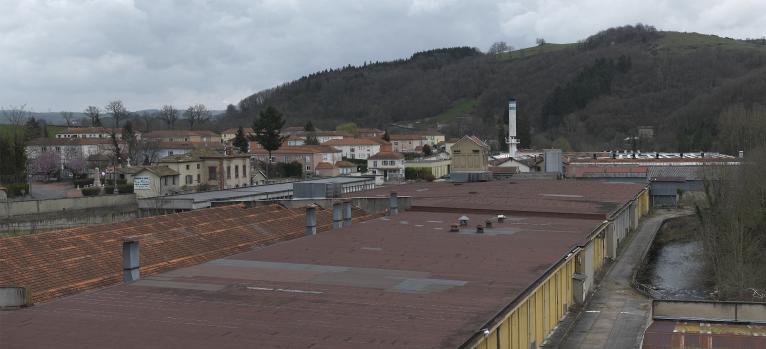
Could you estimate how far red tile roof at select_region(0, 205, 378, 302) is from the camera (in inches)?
691

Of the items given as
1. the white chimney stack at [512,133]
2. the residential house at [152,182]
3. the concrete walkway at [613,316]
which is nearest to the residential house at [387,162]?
the white chimney stack at [512,133]

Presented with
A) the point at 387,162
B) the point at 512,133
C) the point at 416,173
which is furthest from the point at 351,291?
the point at 512,133

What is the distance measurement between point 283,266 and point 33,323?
6.61m

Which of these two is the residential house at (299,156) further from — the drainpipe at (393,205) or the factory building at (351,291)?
the factory building at (351,291)

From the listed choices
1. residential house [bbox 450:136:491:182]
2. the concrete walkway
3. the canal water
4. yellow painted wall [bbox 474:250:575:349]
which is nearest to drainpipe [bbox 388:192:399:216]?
the concrete walkway

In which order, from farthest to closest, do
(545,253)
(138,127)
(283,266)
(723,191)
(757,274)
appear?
1. (138,127)
2. (723,191)
3. (757,274)
4. (545,253)
5. (283,266)

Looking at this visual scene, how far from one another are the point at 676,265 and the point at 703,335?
61.8 feet

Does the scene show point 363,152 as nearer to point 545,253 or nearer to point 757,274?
point 757,274

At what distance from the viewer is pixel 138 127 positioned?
122 metres

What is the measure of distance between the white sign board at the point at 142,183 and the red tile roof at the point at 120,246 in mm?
21589

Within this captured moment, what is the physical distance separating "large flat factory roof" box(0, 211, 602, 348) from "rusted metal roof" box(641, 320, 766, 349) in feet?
10.2

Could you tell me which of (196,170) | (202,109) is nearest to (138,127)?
(202,109)

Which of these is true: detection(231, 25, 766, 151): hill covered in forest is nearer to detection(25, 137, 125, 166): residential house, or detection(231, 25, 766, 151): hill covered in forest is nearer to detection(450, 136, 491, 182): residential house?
detection(450, 136, 491, 182): residential house

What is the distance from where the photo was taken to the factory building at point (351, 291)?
39.4ft
